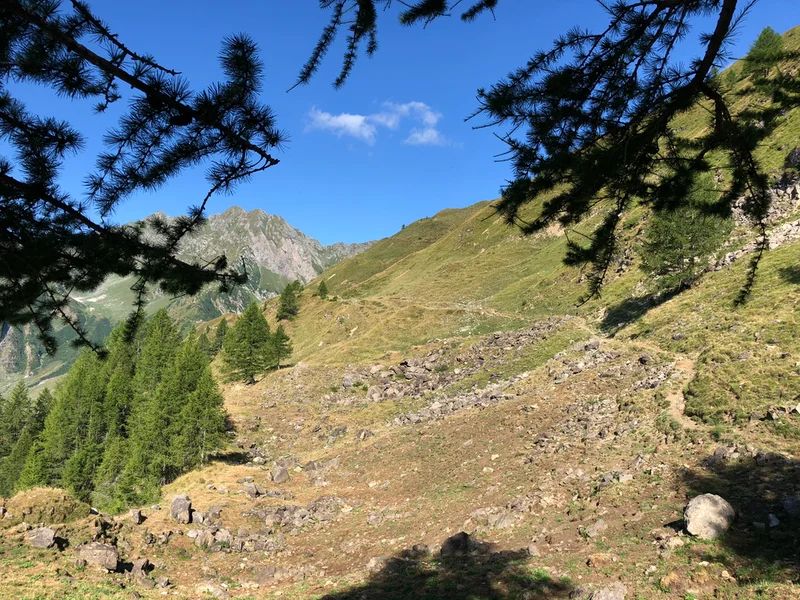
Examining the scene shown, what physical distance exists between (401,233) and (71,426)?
496ft

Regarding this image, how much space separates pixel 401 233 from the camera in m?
180

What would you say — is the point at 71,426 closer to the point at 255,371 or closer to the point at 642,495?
the point at 255,371

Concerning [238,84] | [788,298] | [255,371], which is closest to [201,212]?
[238,84]

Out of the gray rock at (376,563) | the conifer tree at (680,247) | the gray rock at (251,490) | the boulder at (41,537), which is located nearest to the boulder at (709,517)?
the gray rock at (376,563)

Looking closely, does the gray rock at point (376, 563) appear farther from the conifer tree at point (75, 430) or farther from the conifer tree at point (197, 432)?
the conifer tree at point (75, 430)

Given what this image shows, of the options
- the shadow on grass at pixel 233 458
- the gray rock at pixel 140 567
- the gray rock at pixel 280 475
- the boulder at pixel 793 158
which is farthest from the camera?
the boulder at pixel 793 158

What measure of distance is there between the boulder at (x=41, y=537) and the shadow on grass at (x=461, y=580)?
779 cm

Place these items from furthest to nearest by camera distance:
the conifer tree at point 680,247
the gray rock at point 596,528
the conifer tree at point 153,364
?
1. the conifer tree at point 153,364
2. the conifer tree at point 680,247
3. the gray rock at point 596,528

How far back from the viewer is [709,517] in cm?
930

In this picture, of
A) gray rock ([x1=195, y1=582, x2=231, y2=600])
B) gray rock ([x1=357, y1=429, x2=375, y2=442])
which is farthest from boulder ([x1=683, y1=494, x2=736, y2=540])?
gray rock ([x1=357, y1=429, x2=375, y2=442])

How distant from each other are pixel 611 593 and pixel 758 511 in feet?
15.0

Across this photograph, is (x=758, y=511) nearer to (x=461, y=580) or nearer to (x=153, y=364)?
(x=461, y=580)

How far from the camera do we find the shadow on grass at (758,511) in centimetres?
767

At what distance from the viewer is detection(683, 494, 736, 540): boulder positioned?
A: 9.10 meters
